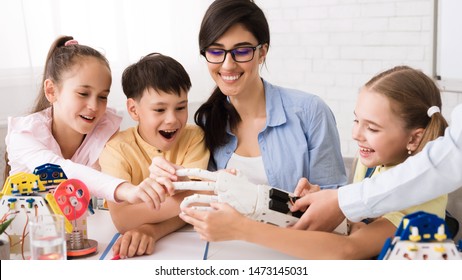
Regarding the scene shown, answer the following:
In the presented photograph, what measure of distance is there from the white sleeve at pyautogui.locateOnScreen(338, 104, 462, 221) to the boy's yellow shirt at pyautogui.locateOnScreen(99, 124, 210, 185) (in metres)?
0.61

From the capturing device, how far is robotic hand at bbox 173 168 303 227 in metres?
1.34

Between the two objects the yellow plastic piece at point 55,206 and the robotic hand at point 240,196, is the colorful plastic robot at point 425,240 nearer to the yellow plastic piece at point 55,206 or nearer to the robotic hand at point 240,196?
the robotic hand at point 240,196

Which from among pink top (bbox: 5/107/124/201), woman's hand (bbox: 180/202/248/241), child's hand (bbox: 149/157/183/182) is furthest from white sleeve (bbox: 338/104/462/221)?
pink top (bbox: 5/107/124/201)

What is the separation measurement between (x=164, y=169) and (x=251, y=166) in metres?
0.45

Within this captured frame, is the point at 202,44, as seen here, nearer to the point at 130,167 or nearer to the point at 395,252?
Answer: the point at 130,167

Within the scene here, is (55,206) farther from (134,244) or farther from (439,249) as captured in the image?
(439,249)

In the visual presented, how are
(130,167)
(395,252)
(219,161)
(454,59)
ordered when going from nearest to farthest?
(395,252)
(130,167)
(219,161)
(454,59)

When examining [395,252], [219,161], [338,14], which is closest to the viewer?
[395,252]

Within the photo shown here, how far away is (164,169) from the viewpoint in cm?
146

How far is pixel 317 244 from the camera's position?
131cm

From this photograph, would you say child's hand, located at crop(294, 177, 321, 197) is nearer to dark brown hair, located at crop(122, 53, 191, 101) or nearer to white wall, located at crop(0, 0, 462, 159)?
dark brown hair, located at crop(122, 53, 191, 101)

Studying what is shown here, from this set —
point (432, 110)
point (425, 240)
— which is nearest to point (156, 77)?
point (432, 110)
